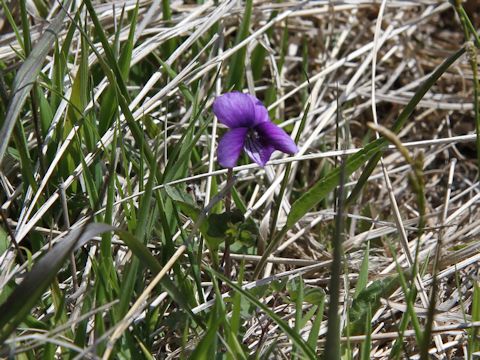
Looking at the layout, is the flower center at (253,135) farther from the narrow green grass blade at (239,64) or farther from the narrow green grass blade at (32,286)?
the narrow green grass blade at (239,64)

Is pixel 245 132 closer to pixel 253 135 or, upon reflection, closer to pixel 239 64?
pixel 253 135

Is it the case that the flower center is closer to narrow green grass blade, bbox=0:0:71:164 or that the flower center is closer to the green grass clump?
the green grass clump

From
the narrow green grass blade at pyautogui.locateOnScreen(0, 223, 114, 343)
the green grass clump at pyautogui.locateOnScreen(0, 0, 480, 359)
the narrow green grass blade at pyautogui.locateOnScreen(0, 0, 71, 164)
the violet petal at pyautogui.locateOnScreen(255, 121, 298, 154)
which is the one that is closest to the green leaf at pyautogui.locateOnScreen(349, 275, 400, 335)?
the green grass clump at pyautogui.locateOnScreen(0, 0, 480, 359)

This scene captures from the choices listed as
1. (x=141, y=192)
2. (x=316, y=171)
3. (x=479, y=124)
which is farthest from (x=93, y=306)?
(x=316, y=171)

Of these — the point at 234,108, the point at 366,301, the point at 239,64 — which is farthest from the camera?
the point at 239,64

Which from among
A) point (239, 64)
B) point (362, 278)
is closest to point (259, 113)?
point (362, 278)

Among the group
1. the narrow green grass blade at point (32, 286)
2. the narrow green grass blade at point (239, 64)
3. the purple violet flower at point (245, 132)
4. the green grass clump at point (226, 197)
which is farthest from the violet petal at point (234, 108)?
the narrow green grass blade at point (239, 64)
